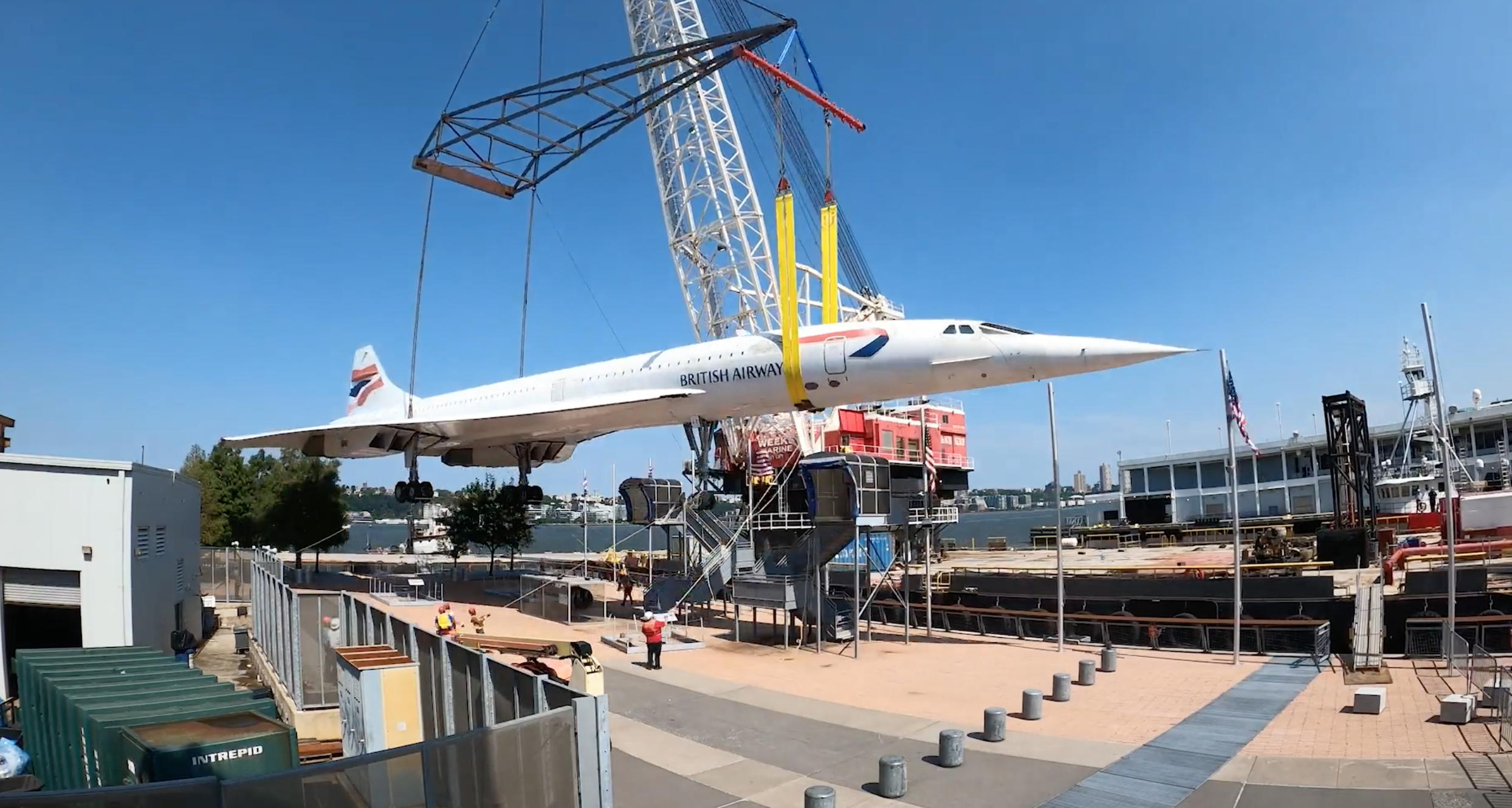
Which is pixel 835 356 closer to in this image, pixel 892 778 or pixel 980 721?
pixel 980 721

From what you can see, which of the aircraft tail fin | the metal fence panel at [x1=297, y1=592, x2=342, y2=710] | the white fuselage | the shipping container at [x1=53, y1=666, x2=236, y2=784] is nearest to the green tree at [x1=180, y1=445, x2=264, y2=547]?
the aircraft tail fin

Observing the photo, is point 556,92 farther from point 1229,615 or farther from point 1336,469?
point 1336,469

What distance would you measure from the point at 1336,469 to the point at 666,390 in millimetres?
27653

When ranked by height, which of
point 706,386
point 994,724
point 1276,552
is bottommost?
point 1276,552

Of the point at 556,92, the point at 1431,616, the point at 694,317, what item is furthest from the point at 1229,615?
the point at 694,317

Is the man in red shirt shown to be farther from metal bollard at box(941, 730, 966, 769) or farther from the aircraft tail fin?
the aircraft tail fin

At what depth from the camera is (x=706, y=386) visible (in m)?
24.9

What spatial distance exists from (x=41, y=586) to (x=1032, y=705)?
17.5 metres

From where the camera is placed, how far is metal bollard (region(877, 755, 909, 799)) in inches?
385

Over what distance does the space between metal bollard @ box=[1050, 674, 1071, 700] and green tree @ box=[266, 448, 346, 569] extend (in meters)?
38.4

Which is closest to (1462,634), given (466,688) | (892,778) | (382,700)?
(892,778)

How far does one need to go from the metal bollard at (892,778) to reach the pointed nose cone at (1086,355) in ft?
36.7

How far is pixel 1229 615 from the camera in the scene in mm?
19703

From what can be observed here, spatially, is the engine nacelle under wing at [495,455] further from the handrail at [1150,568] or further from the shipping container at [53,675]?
the shipping container at [53,675]
